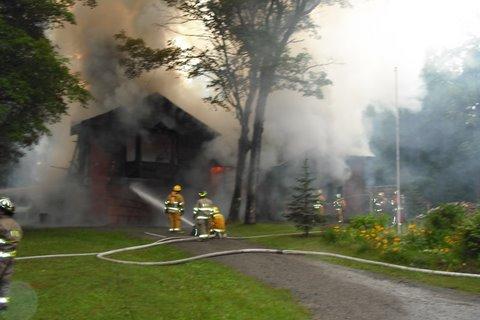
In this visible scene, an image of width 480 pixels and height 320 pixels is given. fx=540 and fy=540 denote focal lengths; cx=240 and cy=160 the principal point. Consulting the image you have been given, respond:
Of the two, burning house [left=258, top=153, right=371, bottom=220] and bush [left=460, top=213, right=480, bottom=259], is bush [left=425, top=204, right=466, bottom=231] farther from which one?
burning house [left=258, top=153, right=371, bottom=220]

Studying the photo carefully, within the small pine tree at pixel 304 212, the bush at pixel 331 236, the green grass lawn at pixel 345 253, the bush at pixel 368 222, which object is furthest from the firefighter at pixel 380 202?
the bush at pixel 331 236

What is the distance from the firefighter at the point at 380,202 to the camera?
76.4 feet

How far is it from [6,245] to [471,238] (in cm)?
758

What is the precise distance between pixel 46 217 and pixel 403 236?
19252mm

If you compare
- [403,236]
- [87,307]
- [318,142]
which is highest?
[318,142]

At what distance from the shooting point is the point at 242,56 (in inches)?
832

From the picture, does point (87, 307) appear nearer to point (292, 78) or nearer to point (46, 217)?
point (292, 78)

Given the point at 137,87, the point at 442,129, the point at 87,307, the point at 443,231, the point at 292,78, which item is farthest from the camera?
the point at 442,129

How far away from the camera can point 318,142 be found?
25719 millimetres

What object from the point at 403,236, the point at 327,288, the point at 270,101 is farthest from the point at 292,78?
the point at 327,288

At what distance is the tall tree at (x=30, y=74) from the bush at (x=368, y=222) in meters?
8.16

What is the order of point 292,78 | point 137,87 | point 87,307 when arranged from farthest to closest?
point 137,87 → point 292,78 → point 87,307

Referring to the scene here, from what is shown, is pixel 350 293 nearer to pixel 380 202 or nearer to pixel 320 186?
pixel 380 202

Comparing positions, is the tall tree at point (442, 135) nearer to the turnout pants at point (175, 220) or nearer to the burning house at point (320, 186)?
the burning house at point (320, 186)
